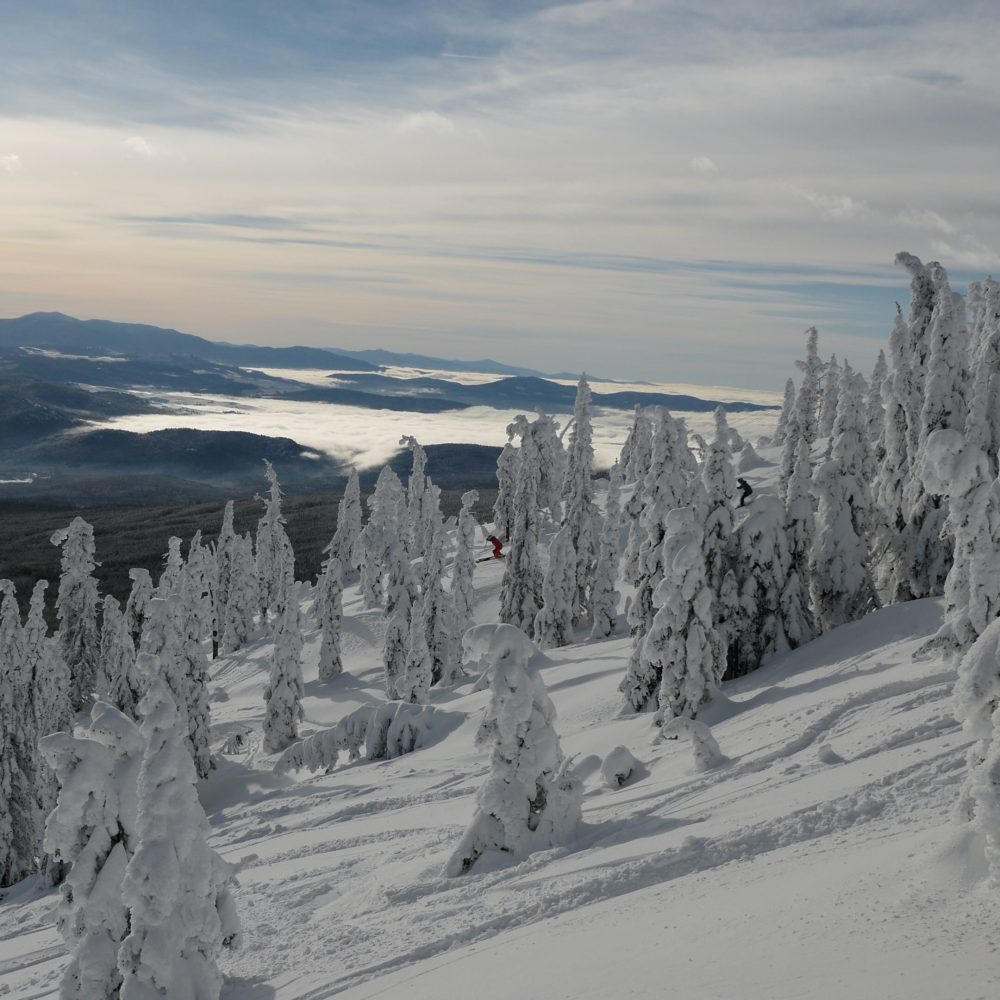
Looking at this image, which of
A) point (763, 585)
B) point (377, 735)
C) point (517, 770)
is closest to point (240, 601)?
point (377, 735)

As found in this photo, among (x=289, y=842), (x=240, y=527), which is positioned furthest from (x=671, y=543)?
(x=240, y=527)

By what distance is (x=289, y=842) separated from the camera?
20.5 meters

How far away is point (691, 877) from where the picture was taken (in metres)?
11.3

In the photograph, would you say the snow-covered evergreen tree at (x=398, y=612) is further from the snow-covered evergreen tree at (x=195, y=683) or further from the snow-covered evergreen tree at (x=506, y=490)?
the snow-covered evergreen tree at (x=506, y=490)

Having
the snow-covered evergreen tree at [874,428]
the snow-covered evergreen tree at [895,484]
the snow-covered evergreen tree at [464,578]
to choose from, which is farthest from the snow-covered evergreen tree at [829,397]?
the snow-covered evergreen tree at [895,484]

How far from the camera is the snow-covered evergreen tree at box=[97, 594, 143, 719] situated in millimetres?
42688

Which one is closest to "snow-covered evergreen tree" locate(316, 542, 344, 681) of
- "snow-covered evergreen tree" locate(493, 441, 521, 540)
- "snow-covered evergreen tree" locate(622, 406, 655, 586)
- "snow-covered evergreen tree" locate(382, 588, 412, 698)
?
"snow-covered evergreen tree" locate(382, 588, 412, 698)

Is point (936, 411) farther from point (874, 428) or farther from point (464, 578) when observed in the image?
point (464, 578)

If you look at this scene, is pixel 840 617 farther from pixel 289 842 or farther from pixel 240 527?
pixel 240 527

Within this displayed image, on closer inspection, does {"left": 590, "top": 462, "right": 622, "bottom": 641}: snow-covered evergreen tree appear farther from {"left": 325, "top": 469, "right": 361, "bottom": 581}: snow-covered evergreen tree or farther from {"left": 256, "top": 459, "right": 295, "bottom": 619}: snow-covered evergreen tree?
{"left": 256, "top": 459, "right": 295, "bottom": 619}: snow-covered evergreen tree

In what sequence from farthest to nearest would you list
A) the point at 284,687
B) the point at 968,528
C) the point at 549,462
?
the point at 549,462
the point at 284,687
the point at 968,528

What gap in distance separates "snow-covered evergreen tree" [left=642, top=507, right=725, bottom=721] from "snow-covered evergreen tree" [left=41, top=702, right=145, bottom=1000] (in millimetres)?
13162

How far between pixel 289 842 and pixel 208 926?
890cm

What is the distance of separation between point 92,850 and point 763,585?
19.0 metres
